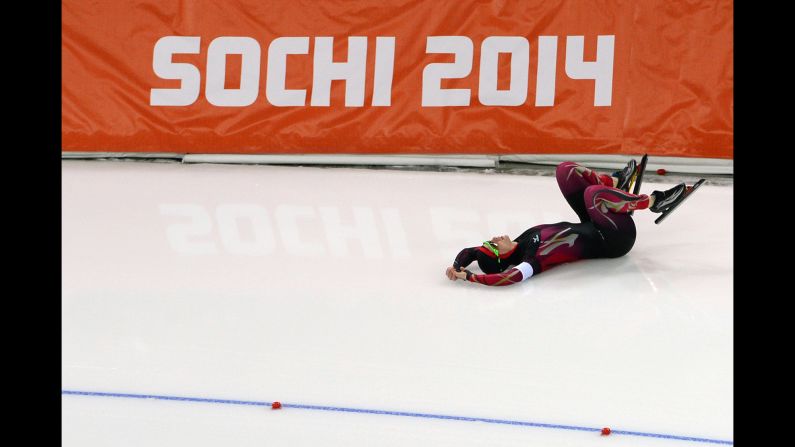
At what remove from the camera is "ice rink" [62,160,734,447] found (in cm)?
314

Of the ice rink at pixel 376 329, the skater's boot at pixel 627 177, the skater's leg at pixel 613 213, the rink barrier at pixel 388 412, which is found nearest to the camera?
the rink barrier at pixel 388 412

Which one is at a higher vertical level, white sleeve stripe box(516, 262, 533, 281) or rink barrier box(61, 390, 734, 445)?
white sleeve stripe box(516, 262, 533, 281)

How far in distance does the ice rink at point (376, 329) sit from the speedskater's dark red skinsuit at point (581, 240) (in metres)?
0.09

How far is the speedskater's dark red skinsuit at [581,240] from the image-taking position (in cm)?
457

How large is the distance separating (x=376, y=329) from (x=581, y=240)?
129 cm

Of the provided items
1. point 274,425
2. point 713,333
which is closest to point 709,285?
point 713,333

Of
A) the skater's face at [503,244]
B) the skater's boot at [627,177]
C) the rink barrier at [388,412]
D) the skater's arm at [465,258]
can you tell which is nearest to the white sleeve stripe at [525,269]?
the skater's face at [503,244]

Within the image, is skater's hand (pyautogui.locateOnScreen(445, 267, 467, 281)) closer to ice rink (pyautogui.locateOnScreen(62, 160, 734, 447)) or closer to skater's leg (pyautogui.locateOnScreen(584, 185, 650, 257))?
ice rink (pyautogui.locateOnScreen(62, 160, 734, 447))

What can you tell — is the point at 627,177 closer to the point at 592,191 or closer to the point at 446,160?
the point at 592,191

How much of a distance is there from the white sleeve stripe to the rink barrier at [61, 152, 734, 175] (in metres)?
2.53

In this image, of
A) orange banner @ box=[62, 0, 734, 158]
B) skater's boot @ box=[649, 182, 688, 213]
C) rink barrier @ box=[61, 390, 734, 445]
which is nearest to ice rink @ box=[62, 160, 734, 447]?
rink barrier @ box=[61, 390, 734, 445]

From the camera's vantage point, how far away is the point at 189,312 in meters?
4.11

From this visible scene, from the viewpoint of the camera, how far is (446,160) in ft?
23.1

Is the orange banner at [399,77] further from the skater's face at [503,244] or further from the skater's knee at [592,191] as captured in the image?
the skater's face at [503,244]
